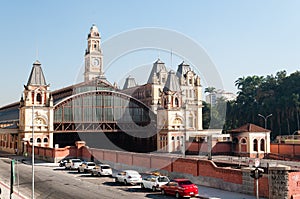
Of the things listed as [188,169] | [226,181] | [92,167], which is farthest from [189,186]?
[92,167]

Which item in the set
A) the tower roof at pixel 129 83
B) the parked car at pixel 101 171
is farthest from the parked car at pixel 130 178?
the tower roof at pixel 129 83

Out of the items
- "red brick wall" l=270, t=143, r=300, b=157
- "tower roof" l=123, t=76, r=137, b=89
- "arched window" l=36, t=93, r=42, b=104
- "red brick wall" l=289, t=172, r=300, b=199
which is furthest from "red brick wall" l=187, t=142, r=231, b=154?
"red brick wall" l=289, t=172, r=300, b=199

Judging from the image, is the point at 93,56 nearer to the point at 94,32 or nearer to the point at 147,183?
the point at 94,32

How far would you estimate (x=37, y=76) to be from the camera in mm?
70688

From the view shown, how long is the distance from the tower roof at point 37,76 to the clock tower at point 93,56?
5489cm

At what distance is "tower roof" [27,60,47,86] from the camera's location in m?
70.0

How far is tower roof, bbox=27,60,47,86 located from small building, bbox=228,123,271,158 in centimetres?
3578

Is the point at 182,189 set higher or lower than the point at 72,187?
higher

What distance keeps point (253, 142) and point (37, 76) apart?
3951cm

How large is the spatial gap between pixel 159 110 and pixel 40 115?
2380cm

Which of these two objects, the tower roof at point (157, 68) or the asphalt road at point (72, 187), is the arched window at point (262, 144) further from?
the tower roof at point (157, 68)

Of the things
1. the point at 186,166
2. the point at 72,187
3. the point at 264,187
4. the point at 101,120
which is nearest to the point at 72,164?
the point at 72,187

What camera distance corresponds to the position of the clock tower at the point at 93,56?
12694 centimetres

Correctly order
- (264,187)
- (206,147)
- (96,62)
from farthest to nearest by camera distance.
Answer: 1. (96,62)
2. (206,147)
3. (264,187)
